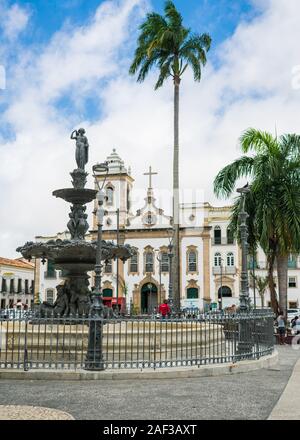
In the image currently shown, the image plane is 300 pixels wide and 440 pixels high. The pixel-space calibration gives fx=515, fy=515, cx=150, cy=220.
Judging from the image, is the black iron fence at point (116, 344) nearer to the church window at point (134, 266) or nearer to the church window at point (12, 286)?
the church window at point (134, 266)

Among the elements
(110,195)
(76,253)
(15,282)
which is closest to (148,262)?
(110,195)

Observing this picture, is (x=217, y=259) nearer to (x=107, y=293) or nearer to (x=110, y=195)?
(x=107, y=293)

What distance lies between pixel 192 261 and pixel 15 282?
23494 millimetres

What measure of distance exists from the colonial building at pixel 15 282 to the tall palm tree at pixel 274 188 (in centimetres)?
3992

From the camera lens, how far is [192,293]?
2044 inches

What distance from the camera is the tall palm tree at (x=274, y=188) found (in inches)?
811

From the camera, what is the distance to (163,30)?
2430 cm

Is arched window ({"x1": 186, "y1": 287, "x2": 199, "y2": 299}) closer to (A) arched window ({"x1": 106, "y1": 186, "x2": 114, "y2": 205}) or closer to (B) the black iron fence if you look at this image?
(A) arched window ({"x1": 106, "y1": 186, "x2": 114, "y2": 205})

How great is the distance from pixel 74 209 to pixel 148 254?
129 ft

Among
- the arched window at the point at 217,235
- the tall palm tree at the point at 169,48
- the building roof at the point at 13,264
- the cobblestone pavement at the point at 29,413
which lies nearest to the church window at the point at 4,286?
the building roof at the point at 13,264

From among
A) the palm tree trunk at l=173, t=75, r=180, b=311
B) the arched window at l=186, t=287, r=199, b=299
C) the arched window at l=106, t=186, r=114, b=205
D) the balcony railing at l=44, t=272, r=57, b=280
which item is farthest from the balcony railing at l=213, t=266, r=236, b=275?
the palm tree trunk at l=173, t=75, r=180, b=311

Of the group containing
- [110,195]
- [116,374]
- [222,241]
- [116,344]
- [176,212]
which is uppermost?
[110,195]

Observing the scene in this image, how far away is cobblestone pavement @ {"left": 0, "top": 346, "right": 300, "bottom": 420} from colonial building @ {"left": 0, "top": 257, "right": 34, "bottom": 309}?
49.6 m
